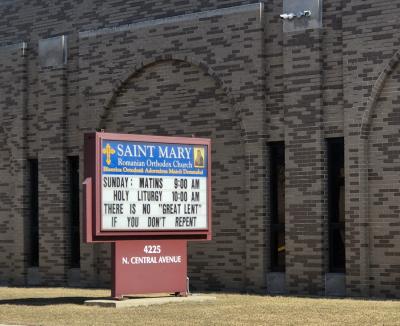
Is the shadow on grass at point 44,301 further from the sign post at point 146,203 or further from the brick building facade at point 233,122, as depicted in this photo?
the brick building facade at point 233,122

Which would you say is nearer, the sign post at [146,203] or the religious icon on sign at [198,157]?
the sign post at [146,203]

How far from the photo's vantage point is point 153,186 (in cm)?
2209

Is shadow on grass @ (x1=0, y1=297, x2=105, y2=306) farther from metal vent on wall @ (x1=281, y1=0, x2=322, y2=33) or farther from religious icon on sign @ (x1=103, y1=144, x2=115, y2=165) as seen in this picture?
metal vent on wall @ (x1=281, y1=0, x2=322, y2=33)

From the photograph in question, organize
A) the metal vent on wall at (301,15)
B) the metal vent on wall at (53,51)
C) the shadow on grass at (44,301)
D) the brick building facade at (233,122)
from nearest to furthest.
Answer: the shadow on grass at (44,301) → the brick building facade at (233,122) → the metal vent on wall at (301,15) → the metal vent on wall at (53,51)

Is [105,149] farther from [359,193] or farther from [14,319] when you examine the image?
[359,193]

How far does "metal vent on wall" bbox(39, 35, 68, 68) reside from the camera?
30.5 m

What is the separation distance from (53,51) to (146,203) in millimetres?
10349

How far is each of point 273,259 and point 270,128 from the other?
3.36m

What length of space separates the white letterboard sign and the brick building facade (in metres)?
3.30

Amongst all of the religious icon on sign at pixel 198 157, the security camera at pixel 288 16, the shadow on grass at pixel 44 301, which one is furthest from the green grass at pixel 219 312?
the security camera at pixel 288 16

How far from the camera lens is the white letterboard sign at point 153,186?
21391 mm

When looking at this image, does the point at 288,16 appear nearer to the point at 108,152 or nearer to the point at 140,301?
the point at 108,152

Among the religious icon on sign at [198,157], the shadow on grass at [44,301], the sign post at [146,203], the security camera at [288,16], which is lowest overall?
the shadow on grass at [44,301]

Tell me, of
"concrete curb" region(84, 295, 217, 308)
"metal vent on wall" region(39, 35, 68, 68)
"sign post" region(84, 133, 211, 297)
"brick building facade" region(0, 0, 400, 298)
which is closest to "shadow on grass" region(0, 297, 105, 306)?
"concrete curb" region(84, 295, 217, 308)
